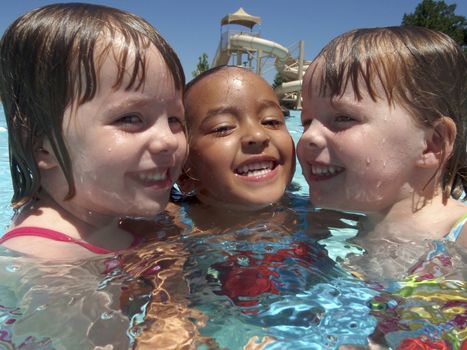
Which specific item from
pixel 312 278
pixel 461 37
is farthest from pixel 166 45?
pixel 461 37

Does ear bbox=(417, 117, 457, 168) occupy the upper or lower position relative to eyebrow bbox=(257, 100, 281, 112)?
lower

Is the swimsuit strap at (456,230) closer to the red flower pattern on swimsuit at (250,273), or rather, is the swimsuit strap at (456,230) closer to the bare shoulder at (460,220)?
the bare shoulder at (460,220)

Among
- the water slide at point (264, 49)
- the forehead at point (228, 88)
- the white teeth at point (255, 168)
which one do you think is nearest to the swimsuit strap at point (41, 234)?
the white teeth at point (255, 168)

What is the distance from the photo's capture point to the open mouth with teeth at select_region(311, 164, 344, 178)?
8.31 feet

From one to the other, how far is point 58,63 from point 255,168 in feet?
4.19

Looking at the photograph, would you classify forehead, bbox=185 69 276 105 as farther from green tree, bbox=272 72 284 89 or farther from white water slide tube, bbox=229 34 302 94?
green tree, bbox=272 72 284 89

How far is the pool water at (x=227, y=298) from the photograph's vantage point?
1.67 metres

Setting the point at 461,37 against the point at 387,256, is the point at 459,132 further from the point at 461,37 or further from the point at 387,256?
the point at 461,37

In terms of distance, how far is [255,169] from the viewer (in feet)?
9.32

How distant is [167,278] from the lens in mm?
2115

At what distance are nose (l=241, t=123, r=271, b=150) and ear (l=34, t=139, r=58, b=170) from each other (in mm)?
1059

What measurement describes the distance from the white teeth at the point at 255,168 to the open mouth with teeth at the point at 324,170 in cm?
32

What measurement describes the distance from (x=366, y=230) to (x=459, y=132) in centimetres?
76

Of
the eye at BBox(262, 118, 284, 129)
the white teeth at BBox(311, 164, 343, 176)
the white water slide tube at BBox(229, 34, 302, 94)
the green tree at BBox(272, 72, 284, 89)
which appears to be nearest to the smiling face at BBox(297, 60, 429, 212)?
the white teeth at BBox(311, 164, 343, 176)
